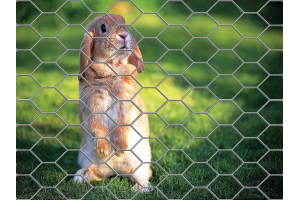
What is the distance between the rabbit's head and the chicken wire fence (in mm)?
79

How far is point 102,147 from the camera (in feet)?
7.07

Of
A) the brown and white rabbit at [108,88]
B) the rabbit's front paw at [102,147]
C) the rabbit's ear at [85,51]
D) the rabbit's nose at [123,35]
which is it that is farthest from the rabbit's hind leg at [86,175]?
the rabbit's nose at [123,35]

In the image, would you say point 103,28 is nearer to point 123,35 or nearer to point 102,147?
point 123,35

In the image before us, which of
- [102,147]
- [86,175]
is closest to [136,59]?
[102,147]

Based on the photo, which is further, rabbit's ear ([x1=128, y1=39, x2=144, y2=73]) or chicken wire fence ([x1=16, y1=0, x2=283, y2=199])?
rabbit's ear ([x1=128, y1=39, x2=144, y2=73])

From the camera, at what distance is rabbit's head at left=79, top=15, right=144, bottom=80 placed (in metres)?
2.12

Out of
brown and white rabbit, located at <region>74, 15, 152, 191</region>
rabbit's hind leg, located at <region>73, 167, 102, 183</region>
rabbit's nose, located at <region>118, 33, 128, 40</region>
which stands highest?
rabbit's nose, located at <region>118, 33, 128, 40</region>

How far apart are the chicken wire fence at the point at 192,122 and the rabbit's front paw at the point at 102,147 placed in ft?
0.40

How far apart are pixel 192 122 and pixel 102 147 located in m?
1.12

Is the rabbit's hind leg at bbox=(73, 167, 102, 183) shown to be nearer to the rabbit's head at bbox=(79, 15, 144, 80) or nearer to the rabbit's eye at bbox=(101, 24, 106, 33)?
the rabbit's head at bbox=(79, 15, 144, 80)

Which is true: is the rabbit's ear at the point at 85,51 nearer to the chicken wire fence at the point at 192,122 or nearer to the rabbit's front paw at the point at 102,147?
the chicken wire fence at the point at 192,122

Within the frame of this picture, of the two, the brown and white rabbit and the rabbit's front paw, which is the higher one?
the brown and white rabbit

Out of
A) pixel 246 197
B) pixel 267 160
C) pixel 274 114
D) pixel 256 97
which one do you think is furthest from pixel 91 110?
pixel 256 97

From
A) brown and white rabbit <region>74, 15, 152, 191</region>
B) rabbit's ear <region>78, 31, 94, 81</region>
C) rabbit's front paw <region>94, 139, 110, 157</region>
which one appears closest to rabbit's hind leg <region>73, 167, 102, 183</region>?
brown and white rabbit <region>74, 15, 152, 191</region>
